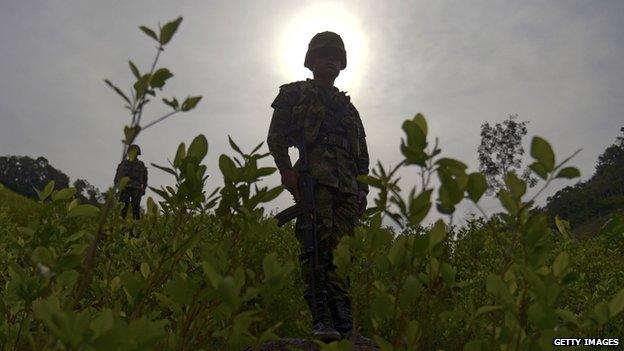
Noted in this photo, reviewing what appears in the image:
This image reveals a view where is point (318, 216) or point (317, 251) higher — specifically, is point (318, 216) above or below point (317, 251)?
above

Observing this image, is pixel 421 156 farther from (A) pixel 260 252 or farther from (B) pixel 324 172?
(A) pixel 260 252

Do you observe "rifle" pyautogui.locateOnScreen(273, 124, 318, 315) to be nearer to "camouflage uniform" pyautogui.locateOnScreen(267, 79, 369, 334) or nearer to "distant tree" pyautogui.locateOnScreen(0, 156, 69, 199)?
"camouflage uniform" pyautogui.locateOnScreen(267, 79, 369, 334)

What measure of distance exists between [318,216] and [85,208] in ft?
7.44

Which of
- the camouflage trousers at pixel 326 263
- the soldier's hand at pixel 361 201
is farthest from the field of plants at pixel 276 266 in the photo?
the soldier's hand at pixel 361 201

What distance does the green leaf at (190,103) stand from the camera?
97 centimetres

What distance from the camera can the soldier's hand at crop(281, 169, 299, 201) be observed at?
3535 millimetres

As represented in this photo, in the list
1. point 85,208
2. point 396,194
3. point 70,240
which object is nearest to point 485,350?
point 396,194

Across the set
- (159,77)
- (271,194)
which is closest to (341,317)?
(271,194)

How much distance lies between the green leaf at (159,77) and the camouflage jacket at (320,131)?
102 inches

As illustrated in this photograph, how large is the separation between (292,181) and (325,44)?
114 cm

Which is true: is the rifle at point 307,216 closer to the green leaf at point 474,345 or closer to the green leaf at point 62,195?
the green leaf at point 62,195

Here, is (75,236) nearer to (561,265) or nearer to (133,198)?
(561,265)

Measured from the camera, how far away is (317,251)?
3387 millimetres

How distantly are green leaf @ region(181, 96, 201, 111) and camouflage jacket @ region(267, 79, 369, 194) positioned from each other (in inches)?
101
